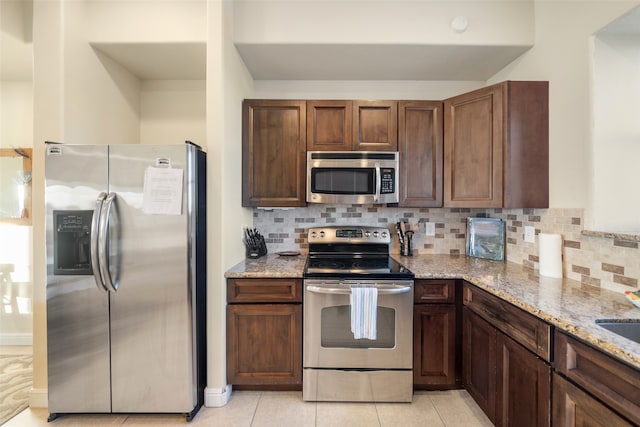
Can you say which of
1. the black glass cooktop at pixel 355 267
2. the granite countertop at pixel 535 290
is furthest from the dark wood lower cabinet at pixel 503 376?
A: the black glass cooktop at pixel 355 267

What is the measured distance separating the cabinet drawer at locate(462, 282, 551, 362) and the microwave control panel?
91cm

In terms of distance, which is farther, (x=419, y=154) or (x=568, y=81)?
(x=419, y=154)

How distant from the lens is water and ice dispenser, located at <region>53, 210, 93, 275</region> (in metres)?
1.83

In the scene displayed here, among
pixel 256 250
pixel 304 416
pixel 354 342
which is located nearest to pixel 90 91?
pixel 256 250

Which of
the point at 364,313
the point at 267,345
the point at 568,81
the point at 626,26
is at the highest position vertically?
the point at 626,26

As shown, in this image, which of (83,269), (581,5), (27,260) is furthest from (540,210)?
(27,260)

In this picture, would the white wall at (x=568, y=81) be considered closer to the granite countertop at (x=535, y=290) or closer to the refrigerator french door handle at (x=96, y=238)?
the granite countertop at (x=535, y=290)

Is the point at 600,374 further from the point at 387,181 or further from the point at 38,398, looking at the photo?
the point at 38,398

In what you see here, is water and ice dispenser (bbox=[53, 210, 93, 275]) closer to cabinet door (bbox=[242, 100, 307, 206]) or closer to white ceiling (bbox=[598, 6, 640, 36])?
cabinet door (bbox=[242, 100, 307, 206])

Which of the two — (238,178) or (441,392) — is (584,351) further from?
(238,178)

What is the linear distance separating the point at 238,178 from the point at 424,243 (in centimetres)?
181

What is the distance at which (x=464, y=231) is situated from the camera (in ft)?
9.30

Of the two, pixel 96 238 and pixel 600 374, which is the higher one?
pixel 96 238

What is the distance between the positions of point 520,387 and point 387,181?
155 centimetres
